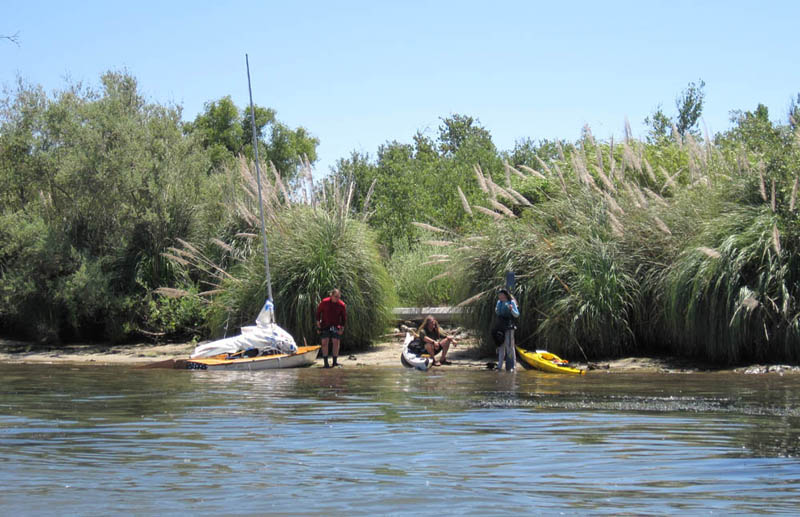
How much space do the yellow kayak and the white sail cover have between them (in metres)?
4.88

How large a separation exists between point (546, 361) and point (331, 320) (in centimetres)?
471

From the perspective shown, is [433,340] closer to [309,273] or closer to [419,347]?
[419,347]

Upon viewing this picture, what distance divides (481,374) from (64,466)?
11.0 m

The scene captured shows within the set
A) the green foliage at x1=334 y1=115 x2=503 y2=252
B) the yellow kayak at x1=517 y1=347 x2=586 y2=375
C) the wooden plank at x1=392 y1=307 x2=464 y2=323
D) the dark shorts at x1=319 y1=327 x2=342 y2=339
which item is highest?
the green foliage at x1=334 y1=115 x2=503 y2=252

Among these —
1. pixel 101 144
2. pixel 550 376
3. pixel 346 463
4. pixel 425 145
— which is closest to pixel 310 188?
pixel 101 144

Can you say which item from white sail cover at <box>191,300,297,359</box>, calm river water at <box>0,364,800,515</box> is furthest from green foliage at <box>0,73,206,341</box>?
calm river water at <box>0,364,800,515</box>

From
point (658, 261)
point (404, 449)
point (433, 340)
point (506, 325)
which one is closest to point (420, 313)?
point (433, 340)

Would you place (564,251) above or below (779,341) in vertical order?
above

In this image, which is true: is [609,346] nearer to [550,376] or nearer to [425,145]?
[550,376]

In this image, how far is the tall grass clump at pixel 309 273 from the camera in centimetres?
2145

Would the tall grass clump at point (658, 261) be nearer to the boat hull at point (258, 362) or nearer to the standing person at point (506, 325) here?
the standing person at point (506, 325)

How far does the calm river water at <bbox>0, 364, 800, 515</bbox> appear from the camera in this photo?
20.8 feet

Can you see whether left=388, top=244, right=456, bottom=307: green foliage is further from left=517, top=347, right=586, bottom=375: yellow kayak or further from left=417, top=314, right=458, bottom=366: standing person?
left=517, top=347, right=586, bottom=375: yellow kayak

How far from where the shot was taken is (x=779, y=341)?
16.9 metres
